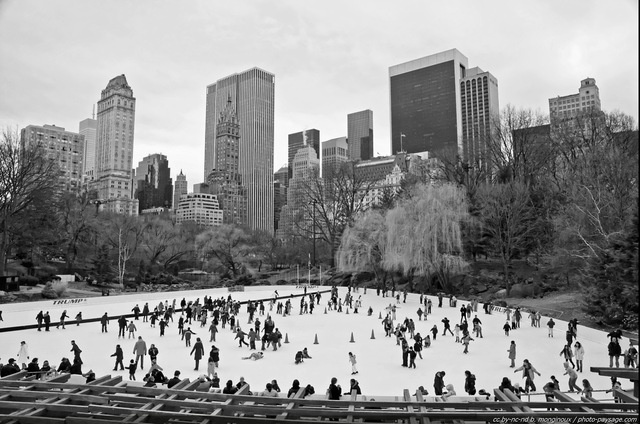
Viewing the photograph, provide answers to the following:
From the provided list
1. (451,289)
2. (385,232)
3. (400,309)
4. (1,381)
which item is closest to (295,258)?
(385,232)

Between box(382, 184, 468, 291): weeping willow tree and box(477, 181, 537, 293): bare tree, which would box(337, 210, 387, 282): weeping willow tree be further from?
box(477, 181, 537, 293): bare tree

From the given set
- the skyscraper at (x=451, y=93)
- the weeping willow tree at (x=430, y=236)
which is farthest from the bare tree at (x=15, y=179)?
the skyscraper at (x=451, y=93)

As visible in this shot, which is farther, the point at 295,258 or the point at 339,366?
the point at 295,258

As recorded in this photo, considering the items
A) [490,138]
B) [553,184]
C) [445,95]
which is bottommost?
[553,184]

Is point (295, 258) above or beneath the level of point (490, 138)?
beneath

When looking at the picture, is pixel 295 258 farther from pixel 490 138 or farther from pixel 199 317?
pixel 199 317

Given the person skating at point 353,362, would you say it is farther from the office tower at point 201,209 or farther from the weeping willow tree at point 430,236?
the office tower at point 201,209

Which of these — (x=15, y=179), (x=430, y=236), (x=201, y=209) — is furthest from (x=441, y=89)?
(x=15, y=179)
